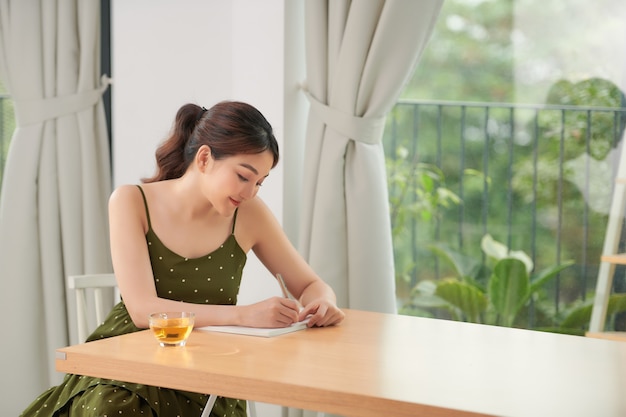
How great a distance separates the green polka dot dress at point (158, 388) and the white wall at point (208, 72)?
3.01ft

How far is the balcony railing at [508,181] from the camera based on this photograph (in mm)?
2873

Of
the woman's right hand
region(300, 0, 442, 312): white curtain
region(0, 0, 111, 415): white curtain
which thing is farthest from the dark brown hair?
region(0, 0, 111, 415): white curtain

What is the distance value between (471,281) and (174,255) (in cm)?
128

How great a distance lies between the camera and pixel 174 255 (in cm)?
219

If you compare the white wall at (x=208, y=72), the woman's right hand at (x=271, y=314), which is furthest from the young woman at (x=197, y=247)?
the white wall at (x=208, y=72)

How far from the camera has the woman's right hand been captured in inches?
75.9

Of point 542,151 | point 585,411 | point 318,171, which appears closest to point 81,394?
point 585,411

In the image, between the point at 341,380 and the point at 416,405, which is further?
the point at 341,380

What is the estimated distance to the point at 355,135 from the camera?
302 centimetres

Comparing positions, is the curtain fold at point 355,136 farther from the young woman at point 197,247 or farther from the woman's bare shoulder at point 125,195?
the woman's bare shoulder at point 125,195

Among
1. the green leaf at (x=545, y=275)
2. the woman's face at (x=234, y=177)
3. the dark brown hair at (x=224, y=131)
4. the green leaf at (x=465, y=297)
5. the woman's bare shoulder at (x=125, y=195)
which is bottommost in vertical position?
the green leaf at (x=465, y=297)

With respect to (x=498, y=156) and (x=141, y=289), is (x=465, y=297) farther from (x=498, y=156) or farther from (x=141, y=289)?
(x=141, y=289)

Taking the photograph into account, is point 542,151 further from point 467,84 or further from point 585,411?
point 585,411

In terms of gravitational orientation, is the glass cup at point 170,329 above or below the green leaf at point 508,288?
above
